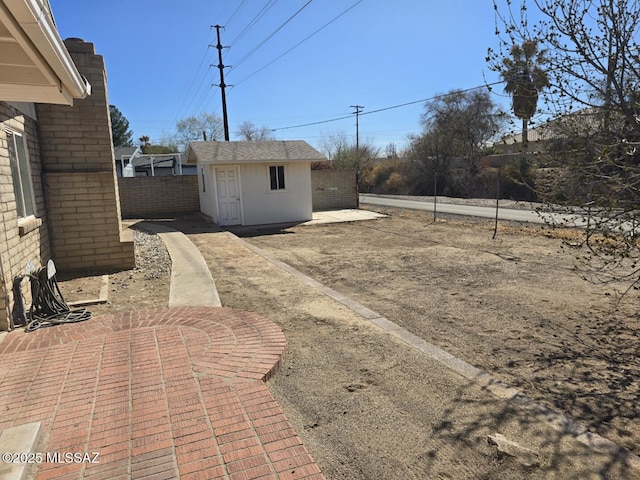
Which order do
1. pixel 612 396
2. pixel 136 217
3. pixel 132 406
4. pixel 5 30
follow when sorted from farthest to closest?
pixel 136 217
pixel 612 396
pixel 132 406
pixel 5 30

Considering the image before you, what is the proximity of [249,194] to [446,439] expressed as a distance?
535 inches

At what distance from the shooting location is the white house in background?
15102mm

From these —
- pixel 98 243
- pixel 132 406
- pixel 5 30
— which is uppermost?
pixel 5 30

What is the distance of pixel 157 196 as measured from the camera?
19.0 m

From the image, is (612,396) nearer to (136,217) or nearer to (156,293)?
(156,293)

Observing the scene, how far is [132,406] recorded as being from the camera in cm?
297

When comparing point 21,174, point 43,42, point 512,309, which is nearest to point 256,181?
point 21,174

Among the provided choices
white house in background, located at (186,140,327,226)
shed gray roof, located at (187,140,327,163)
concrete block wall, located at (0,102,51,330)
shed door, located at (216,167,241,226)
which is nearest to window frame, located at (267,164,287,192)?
white house in background, located at (186,140,327,226)

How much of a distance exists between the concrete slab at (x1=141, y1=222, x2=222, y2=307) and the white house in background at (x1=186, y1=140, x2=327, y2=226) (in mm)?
5162


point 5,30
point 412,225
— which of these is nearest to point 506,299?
point 5,30

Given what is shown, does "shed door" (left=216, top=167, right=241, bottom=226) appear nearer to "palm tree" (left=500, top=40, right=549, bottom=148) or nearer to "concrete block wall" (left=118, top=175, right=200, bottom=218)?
"concrete block wall" (left=118, top=175, right=200, bottom=218)

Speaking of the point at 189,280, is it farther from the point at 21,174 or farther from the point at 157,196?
the point at 157,196

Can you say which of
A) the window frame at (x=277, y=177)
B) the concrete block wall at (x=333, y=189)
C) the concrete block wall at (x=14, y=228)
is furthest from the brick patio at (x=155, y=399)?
the concrete block wall at (x=333, y=189)

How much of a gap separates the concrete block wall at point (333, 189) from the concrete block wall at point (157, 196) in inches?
233
